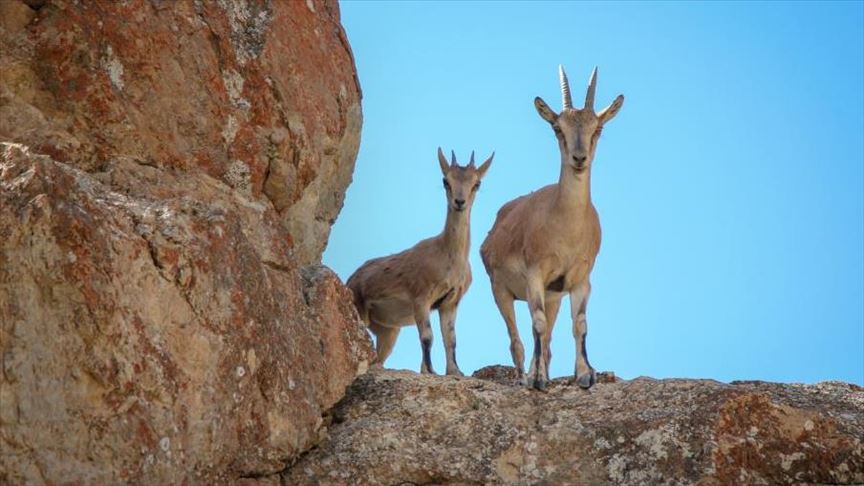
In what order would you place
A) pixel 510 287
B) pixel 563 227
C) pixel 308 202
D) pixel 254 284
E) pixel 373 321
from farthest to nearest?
1. pixel 373 321
2. pixel 510 287
3. pixel 563 227
4. pixel 308 202
5. pixel 254 284

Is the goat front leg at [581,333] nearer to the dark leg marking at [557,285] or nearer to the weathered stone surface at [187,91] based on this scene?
the dark leg marking at [557,285]

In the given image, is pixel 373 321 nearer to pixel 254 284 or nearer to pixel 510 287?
pixel 510 287

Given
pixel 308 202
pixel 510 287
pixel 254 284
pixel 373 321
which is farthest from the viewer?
pixel 373 321

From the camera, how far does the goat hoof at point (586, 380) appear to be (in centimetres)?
1178

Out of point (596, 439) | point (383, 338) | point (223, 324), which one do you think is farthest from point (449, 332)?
point (223, 324)

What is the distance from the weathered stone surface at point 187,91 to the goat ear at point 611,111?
107 inches

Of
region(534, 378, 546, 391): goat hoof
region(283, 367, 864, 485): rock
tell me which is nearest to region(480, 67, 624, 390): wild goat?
region(534, 378, 546, 391): goat hoof

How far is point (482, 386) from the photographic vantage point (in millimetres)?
11219

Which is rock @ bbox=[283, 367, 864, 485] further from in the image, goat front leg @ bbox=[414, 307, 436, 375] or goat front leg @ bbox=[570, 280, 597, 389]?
goat front leg @ bbox=[414, 307, 436, 375]

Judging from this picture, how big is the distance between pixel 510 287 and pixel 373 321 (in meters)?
2.25

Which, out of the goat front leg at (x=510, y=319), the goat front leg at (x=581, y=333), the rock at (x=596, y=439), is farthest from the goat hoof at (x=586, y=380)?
the goat front leg at (x=510, y=319)

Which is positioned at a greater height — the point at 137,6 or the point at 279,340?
the point at 137,6

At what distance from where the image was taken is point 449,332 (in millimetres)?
15086

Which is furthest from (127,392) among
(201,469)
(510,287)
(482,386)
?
(510,287)
